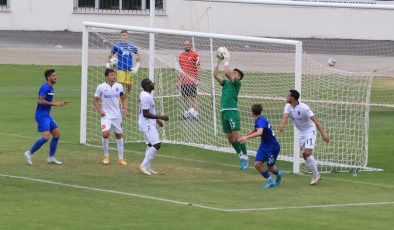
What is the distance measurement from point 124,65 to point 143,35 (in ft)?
3.39

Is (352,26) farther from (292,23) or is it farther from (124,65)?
(124,65)

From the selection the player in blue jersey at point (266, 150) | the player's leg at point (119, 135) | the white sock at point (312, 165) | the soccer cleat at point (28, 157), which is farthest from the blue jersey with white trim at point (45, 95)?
the white sock at point (312, 165)

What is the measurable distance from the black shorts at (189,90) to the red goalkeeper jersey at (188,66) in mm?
104

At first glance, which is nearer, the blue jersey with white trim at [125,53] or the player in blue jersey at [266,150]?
the player in blue jersey at [266,150]

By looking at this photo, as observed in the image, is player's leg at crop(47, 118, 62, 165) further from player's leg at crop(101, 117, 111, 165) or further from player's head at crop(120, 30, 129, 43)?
player's head at crop(120, 30, 129, 43)

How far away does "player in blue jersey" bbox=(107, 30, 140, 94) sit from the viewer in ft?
92.4

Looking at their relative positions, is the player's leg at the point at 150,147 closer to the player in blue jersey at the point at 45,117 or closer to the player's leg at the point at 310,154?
the player in blue jersey at the point at 45,117

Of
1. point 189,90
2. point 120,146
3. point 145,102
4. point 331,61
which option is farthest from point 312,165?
point 331,61

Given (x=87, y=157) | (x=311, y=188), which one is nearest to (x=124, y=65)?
(x=87, y=157)

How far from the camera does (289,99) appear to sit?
825 inches

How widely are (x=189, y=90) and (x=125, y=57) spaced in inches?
79.4

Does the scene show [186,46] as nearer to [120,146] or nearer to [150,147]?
[120,146]

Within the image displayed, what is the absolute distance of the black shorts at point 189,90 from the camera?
27672 mm

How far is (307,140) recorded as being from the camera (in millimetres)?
21141
